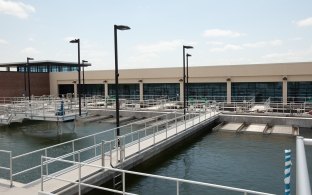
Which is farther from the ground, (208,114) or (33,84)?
(33,84)

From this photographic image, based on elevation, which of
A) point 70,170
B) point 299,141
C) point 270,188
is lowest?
point 270,188

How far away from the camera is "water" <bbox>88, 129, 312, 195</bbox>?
11.9 m

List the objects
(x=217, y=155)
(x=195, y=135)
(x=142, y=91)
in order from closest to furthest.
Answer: (x=217, y=155) → (x=195, y=135) → (x=142, y=91)

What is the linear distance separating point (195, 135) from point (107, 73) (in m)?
23.2

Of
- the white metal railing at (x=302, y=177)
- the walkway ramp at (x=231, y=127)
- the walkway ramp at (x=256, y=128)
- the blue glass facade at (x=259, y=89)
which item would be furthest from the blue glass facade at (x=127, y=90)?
the white metal railing at (x=302, y=177)

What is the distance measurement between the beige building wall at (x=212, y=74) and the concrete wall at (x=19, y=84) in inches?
101

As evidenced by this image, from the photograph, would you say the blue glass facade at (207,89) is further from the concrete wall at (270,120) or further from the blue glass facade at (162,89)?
the concrete wall at (270,120)

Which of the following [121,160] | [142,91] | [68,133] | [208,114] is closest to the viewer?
[121,160]

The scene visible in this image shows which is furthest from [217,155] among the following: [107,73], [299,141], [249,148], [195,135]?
[107,73]

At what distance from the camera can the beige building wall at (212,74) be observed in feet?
102

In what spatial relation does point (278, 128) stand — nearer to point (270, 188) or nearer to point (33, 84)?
point (270, 188)

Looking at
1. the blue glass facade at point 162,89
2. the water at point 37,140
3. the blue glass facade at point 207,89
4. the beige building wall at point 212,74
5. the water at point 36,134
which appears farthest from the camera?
the blue glass facade at point 162,89

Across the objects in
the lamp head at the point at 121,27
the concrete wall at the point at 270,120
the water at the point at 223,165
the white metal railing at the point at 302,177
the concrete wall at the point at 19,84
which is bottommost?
the water at the point at 223,165

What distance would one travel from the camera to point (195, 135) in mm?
21578
